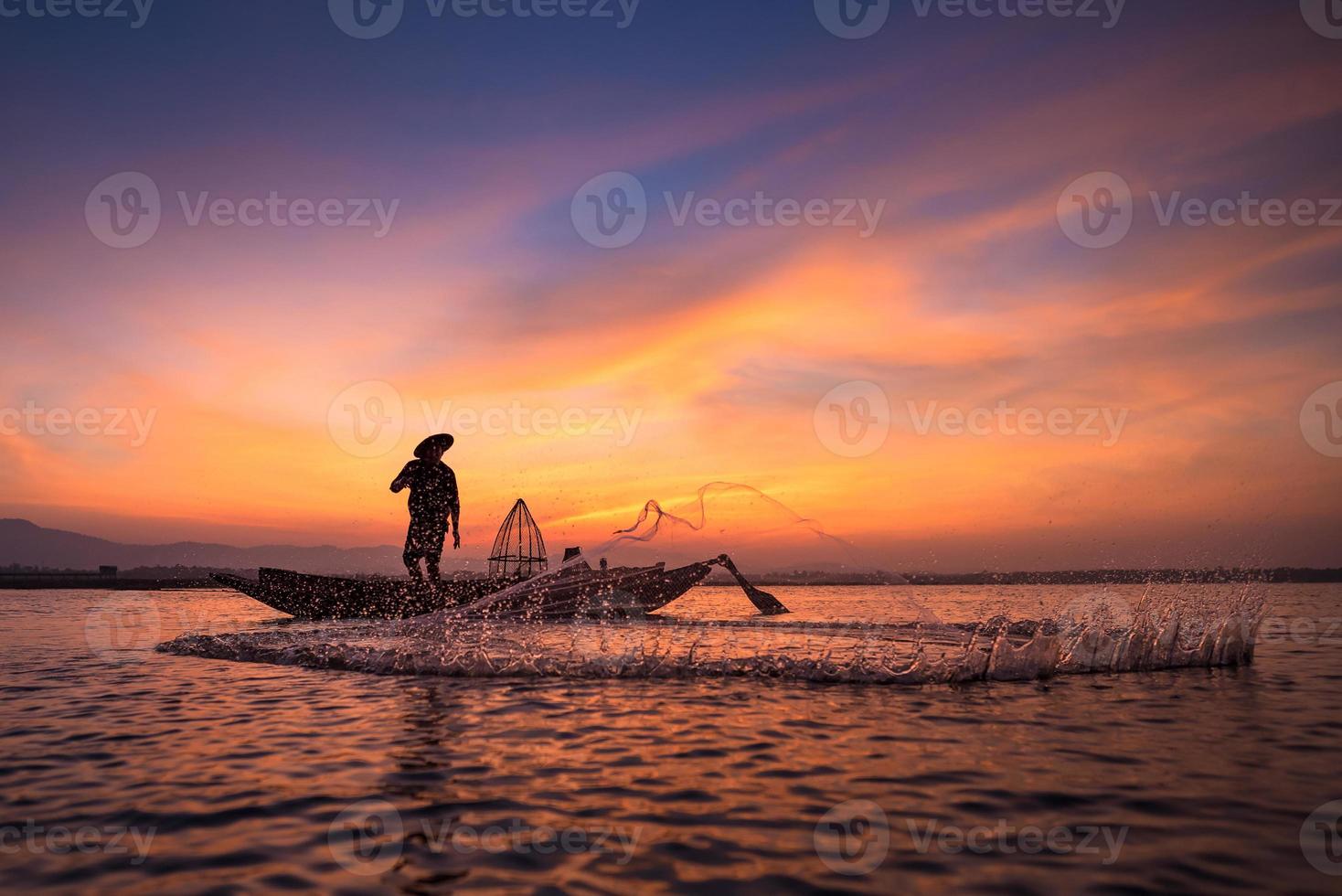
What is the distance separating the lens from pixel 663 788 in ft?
20.5

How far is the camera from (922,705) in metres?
10.3

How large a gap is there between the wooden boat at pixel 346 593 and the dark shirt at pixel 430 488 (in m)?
2.68

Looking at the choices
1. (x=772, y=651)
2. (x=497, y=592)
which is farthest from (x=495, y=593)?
(x=772, y=651)

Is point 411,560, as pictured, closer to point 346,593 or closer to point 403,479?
point 403,479

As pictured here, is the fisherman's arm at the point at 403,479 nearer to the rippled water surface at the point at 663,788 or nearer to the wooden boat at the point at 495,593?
the wooden boat at the point at 495,593

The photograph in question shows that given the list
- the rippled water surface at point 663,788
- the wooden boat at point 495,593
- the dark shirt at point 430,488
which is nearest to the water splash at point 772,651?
the rippled water surface at point 663,788

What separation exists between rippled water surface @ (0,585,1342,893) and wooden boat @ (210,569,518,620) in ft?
39.5

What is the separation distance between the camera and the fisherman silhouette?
71.9 feet

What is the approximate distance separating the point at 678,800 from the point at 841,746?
252 cm

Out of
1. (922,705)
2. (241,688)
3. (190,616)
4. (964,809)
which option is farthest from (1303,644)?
(190,616)

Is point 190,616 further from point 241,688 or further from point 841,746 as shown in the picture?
point 841,746

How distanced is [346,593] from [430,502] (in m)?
6.28

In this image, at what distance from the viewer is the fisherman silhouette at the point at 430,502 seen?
21906 mm

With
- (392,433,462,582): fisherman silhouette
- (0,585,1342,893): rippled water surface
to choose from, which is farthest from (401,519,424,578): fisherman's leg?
(0,585,1342,893): rippled water surface
